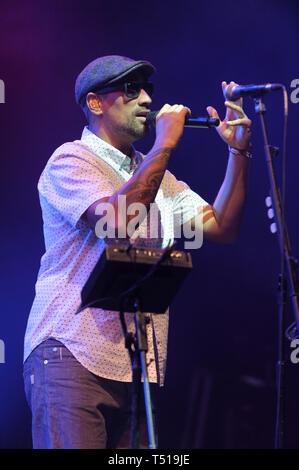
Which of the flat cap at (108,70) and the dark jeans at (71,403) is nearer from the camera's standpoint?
the dark jeans at (71,403)

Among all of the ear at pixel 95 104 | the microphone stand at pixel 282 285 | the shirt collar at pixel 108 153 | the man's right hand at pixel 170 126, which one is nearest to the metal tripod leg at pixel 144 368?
the microphone stand at pixel 282 285

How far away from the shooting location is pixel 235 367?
3900 mm

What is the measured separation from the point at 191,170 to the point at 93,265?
197cm

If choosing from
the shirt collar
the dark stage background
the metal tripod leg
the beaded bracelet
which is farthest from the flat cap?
the metal tripod leg

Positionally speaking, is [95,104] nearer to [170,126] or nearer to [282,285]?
[170,126]

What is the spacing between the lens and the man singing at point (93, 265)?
2.07 meters

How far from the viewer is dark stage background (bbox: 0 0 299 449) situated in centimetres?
355

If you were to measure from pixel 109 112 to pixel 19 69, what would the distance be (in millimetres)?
1288

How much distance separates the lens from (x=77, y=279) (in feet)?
7.23

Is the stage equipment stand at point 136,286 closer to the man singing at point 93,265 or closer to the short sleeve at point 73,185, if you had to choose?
the man singing at point 93,265

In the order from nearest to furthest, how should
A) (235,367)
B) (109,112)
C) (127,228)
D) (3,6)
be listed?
(127,228) < (109,112) < (3,6) < (235,367)

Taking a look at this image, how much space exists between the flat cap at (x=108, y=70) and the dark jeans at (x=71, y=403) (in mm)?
1090

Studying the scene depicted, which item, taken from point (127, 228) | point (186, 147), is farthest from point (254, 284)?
point (127, 228)

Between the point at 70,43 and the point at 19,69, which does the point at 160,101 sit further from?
the point at 19,69
